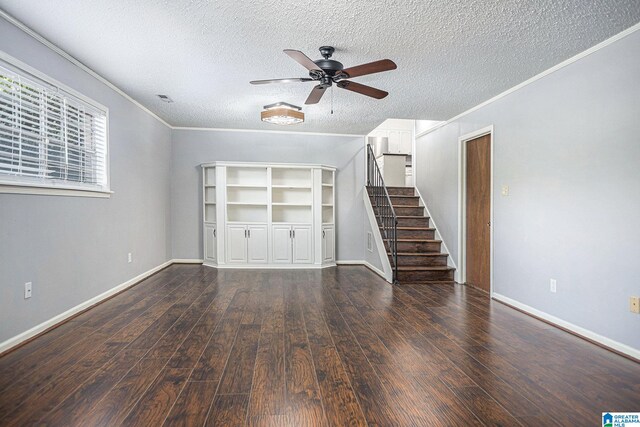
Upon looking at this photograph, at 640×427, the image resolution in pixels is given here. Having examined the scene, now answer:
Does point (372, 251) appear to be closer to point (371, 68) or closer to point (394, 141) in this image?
point (394, 141)

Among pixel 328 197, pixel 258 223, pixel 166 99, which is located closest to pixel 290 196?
pixel 328 197

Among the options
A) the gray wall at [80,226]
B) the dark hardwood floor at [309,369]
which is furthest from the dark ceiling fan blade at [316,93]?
the gray wall at [80,226]

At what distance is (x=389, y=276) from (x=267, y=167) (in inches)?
112

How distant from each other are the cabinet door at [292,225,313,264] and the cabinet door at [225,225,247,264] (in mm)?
879

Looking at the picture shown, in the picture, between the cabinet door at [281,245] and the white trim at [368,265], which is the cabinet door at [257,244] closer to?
the cabinet door at [281,245]

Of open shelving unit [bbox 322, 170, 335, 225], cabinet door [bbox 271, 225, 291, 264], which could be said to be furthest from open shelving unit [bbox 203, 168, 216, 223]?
open shelving unit [bbox 322, 170, 335, 225]

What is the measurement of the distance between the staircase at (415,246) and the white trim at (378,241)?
0.29 ft

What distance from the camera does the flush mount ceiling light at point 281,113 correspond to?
448 centimetres

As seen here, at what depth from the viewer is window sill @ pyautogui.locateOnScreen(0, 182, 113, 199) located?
250 centimetres

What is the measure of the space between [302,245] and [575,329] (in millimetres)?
4040

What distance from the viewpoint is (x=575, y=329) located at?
2982mm

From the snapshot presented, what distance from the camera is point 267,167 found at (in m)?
6.05

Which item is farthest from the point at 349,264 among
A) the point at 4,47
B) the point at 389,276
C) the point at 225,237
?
the point at 4,47

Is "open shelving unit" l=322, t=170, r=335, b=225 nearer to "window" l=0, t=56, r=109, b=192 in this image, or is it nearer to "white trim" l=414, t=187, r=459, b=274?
"white trim" l=414, t=187, r=459, b=274
